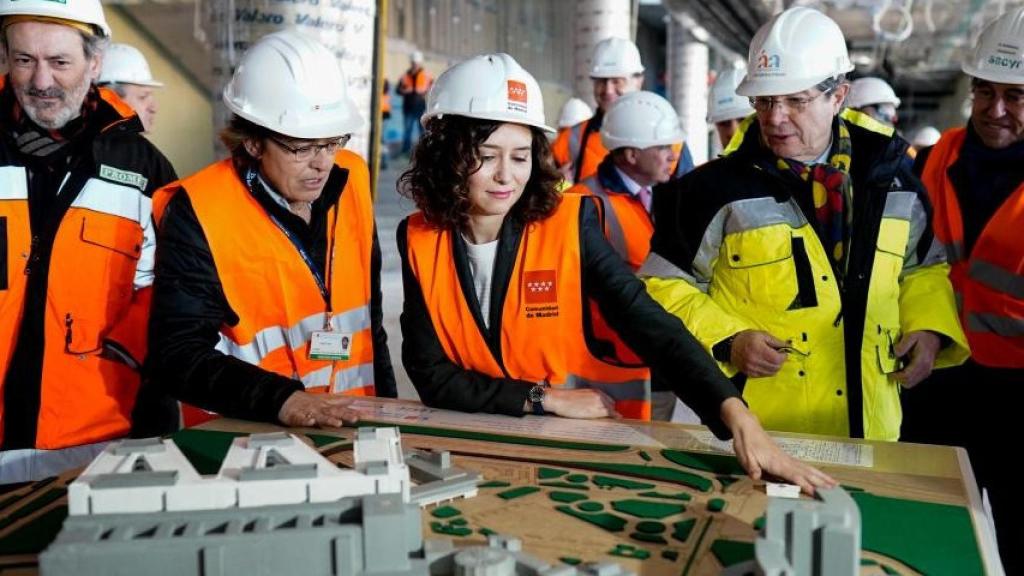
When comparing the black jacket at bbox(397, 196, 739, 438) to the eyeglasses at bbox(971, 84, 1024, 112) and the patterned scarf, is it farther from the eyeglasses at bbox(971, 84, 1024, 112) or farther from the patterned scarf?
the eyeglasses at bbox(971, 84, 1024, 112)

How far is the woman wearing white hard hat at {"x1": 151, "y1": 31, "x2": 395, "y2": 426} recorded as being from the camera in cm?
238

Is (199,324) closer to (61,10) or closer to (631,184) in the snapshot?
(61,10)

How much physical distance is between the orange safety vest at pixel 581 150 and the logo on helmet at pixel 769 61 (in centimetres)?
303

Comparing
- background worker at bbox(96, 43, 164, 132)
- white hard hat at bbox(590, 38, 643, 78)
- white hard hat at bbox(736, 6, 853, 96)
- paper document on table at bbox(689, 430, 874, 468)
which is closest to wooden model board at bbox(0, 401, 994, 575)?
paper document on table at bbox(689, 430, 874, 468)

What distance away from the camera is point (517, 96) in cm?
251

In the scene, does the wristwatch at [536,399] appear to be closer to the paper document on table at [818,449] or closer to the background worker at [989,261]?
the paper document on table at [818,449]

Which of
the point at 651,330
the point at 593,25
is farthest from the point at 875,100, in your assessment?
the point at 651,330

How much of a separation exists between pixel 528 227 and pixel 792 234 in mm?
670

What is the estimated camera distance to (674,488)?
1.78 metres

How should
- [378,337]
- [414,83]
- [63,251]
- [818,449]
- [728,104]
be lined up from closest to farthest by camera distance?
[818,449] → [63,251] → [378,337] → [728,104] → [414,83]

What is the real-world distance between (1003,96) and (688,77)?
15.5 m

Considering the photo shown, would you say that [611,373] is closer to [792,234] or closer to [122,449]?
[792,234]

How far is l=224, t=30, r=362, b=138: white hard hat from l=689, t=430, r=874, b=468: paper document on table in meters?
1.18

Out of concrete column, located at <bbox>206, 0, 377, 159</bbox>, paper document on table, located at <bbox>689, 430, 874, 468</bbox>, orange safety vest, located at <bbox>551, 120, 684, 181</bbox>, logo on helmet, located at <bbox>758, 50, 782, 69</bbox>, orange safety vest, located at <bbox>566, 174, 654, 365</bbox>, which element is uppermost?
concrete column, located at <bbox>206, 0, 377, 159</bbox>
